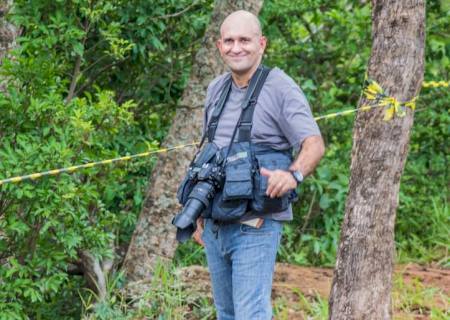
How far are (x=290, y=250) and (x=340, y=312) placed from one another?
3656 mm

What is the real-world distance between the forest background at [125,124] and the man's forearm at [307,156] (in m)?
1.99

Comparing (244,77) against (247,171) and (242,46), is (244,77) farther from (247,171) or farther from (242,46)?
(247,171)

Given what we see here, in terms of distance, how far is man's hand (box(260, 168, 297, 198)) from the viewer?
4.09m

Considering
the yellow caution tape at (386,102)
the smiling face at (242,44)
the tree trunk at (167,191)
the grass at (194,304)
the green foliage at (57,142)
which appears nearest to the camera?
the smiling face at (242,44)

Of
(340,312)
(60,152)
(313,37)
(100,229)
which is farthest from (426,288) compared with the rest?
(313,37)

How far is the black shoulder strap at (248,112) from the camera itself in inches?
169

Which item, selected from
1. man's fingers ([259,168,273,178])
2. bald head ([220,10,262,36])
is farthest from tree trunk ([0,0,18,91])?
man's fingers ([259,168,273,178])

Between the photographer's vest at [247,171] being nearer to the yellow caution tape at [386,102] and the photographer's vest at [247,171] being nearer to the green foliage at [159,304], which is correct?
the yellow caution tape at [386,102]

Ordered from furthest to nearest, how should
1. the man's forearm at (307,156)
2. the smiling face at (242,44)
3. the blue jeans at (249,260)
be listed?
the smiling face at (242,44) < the blue jeans at (249,260) < the man's forearm at (307,156)

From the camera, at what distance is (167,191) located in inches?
285

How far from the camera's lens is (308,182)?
28.6ft

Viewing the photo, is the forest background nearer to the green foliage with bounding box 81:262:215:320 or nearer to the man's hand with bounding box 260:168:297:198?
the green foliage with bounding box 81:262:215:320

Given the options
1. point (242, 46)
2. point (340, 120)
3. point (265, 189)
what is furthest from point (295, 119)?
point (340, 120)

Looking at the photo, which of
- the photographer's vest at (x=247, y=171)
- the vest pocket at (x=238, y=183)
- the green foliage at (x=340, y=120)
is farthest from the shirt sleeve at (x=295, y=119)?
the green foliage at (x=340, y=120)
